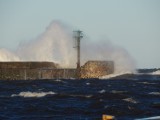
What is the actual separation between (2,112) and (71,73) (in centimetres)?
7837

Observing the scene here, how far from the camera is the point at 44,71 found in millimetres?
102750

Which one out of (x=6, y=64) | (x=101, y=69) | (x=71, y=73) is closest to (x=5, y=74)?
(x=6, y=64)

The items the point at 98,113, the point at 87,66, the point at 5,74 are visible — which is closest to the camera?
the point at 98,113

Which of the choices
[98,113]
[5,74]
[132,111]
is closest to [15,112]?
[98,113]

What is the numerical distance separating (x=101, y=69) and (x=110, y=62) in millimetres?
5601

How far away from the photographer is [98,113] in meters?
25.3

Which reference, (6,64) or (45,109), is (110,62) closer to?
(6,64)

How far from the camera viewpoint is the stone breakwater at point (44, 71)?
98.1 metres

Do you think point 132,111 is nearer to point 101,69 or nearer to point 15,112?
point 15,112

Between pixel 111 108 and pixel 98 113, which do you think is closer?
pixel 98 113

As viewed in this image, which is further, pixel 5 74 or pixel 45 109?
pixel 5 74

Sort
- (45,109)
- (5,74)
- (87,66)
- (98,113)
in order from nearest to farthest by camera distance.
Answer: (98,113) → (45,109) → (5,74) → (87,66)

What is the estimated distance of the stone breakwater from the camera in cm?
9812

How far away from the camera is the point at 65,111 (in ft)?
86.5
